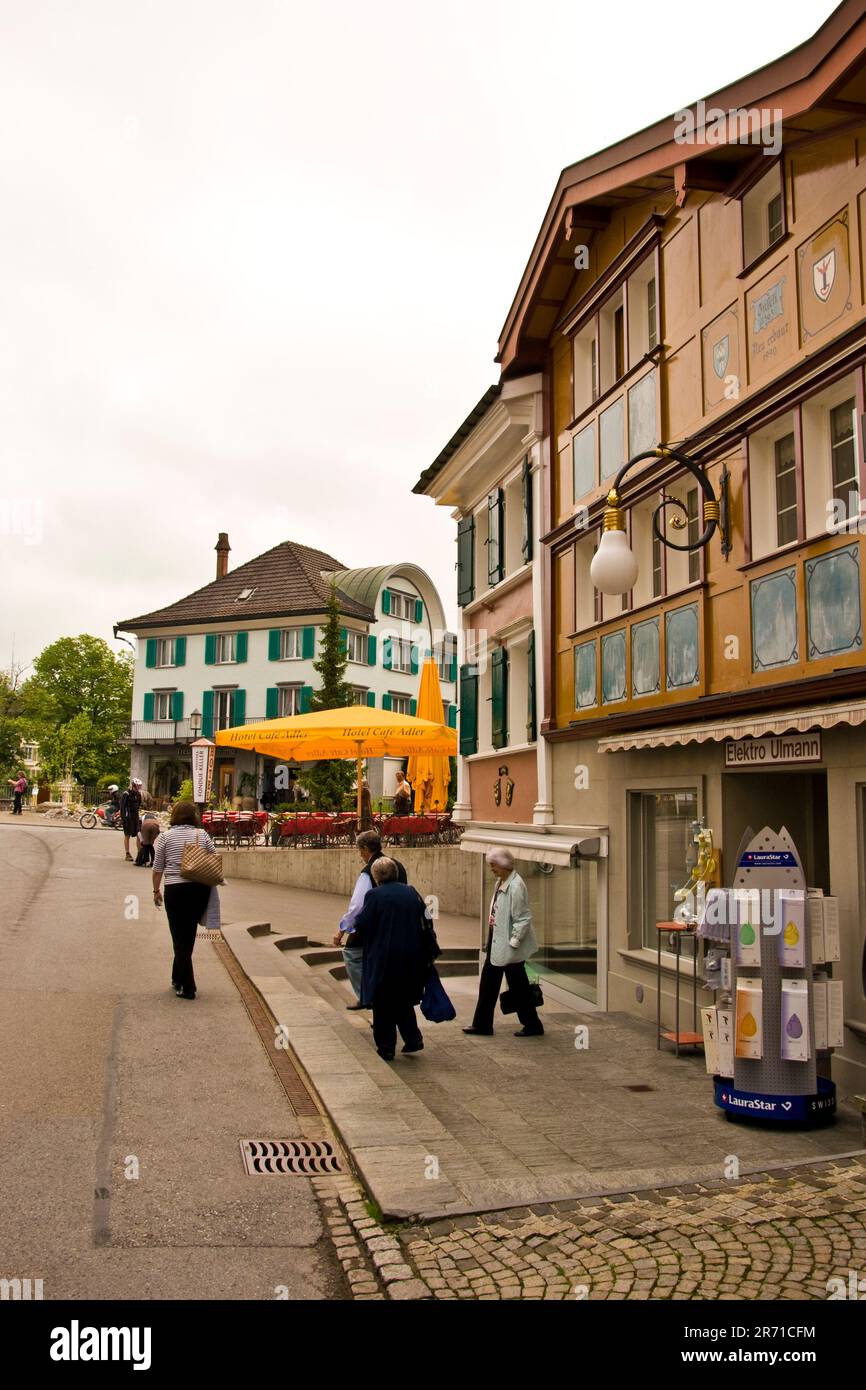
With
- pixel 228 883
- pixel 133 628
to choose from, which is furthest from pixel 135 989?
pixel 133 628

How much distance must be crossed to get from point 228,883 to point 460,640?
289 inches

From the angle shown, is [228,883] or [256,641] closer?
[228,883]

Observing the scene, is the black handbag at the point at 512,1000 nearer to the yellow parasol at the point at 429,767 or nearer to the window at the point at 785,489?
the window at the point at 785,489

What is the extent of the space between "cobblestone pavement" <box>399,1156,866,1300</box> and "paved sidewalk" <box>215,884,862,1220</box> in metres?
0.23

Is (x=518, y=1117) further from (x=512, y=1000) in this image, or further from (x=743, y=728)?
(x=743, y=728)

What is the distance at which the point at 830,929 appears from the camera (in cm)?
748

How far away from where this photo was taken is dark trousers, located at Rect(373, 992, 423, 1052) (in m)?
8.97

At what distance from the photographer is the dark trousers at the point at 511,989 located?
1052cm

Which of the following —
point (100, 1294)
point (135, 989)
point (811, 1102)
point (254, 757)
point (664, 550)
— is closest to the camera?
point (100, 1294)

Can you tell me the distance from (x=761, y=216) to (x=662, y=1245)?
880 cm

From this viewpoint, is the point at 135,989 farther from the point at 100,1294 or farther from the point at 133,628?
the point at 133,628

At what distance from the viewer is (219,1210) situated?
5363 mm

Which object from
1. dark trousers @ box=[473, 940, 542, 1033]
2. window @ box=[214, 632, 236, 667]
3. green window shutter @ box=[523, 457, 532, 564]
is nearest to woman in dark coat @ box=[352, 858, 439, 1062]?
dark trousers @ box=[473, 940, 542, 1033]

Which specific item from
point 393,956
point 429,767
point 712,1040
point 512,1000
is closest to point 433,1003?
point 393,956
